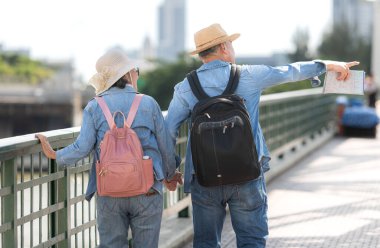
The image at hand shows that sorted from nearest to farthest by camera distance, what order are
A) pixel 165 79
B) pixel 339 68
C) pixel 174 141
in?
pixel 174 141, pixel 339 68, pixel 165 79

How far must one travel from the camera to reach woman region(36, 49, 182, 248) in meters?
4.92

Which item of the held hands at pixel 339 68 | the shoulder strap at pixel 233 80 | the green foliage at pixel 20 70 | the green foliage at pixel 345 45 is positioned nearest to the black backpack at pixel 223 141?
the shoulder strap at pixel 233 80


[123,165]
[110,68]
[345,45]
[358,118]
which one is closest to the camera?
[123,165]

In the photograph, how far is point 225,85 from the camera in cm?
522

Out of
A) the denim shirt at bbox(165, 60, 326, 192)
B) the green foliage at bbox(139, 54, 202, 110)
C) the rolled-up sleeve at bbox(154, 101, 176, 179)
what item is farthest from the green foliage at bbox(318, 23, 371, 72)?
the rolled-up sleeve at bbox(154, 101, 176, 179)

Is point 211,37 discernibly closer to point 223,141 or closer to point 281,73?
point 281,73

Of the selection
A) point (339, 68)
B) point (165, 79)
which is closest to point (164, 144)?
point (339, 68)

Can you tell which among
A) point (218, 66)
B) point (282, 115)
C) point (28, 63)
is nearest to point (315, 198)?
point (282, 115)

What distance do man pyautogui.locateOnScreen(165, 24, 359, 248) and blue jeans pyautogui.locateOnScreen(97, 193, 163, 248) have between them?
427mm

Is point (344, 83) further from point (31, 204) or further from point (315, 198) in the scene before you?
point (315, 198)

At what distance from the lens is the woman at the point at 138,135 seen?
4922 mm

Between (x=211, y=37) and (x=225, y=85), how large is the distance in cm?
29

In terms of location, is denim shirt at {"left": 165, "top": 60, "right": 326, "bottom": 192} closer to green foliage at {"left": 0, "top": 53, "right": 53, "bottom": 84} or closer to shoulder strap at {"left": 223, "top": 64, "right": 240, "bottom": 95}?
shoulder strap at {"left": 223, "top": 64, "right": 240, "bottom": 95}

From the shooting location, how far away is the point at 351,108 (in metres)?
21.1
